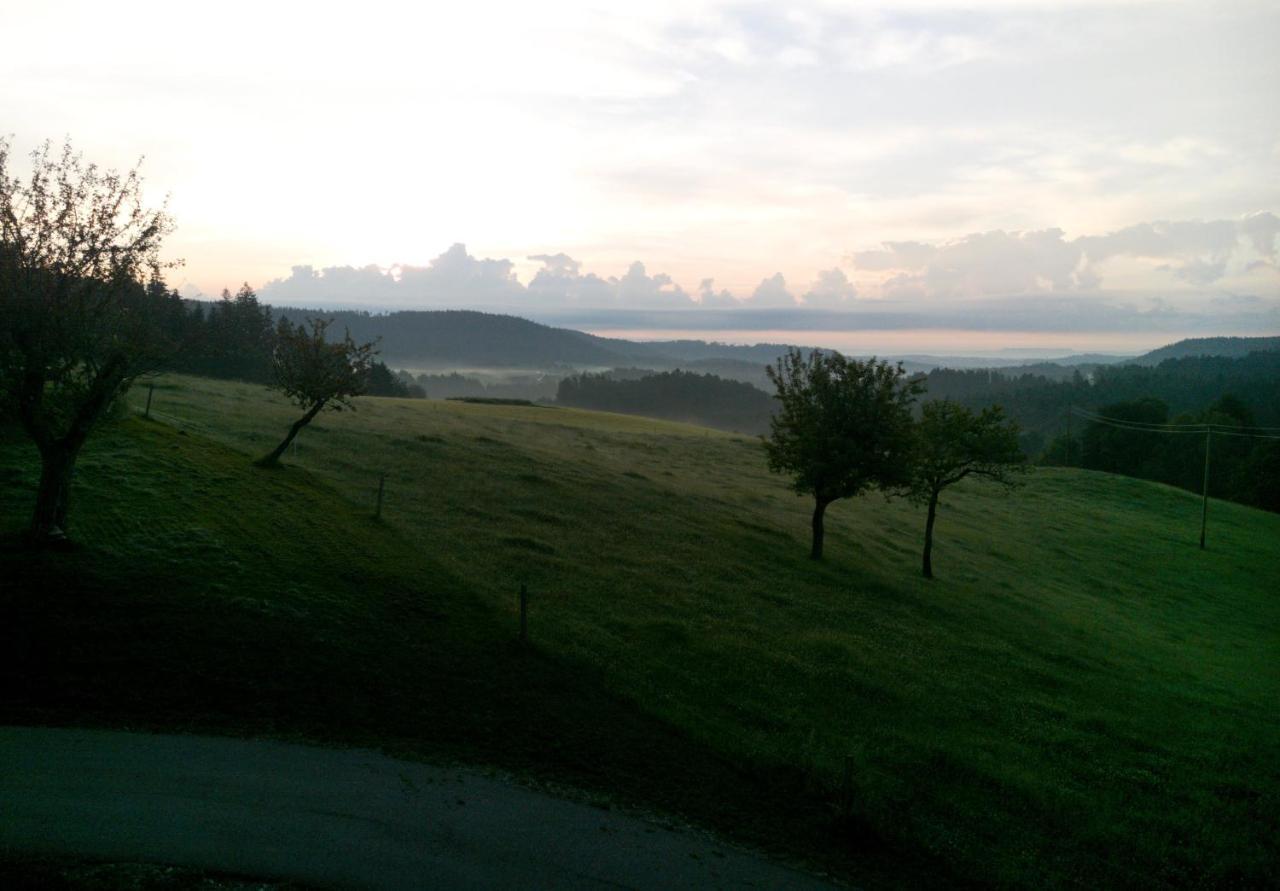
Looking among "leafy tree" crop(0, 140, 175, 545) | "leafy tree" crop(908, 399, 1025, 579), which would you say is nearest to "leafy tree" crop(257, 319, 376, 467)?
"leafy tree" crop(0, 140, 175, 545)

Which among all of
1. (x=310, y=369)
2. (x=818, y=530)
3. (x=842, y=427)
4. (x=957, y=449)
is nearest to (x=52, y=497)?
(x=310, y=369)

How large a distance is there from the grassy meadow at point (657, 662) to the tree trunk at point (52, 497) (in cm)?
64

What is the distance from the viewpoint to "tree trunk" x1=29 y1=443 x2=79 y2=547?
18.2 m

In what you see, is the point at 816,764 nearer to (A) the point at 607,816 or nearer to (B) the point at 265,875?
(A) the point at 607,816

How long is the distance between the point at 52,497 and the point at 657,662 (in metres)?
15.3

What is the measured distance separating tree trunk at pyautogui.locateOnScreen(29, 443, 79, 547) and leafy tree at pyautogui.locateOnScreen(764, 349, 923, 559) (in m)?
27.8

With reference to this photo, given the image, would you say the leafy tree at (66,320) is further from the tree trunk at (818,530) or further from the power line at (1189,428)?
the power line at (1189,428)

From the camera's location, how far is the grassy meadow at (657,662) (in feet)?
43.8

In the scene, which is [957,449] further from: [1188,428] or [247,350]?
[247,350]

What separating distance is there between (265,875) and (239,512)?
1636 cm

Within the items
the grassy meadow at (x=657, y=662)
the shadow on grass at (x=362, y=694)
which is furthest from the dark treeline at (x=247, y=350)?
the shadow on grass at (x=362, y=694)

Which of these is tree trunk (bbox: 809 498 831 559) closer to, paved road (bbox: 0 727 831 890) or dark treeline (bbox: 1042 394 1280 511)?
paved road (bbox: 0 727 831 890)

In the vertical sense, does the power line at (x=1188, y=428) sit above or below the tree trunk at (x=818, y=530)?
above

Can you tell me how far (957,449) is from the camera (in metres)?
37.5
